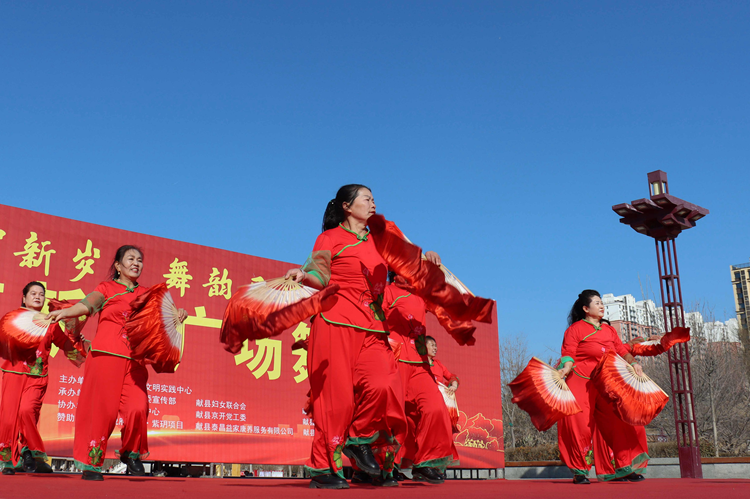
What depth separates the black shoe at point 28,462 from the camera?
17.1 feet

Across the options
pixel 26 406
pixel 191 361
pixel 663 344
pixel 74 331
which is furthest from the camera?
pixel 191 361

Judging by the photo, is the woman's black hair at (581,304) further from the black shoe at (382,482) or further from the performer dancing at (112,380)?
the performer dancing at (112,380)

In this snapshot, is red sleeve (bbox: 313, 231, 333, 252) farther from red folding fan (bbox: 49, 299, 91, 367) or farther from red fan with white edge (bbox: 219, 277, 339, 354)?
red folding fan (bbox: 49, 299, 91, 367)

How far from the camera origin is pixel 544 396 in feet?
16.9

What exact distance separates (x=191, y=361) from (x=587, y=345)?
17.0 feet

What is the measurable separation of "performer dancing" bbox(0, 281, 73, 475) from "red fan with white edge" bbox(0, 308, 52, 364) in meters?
0.14

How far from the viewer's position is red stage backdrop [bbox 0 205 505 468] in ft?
24.7

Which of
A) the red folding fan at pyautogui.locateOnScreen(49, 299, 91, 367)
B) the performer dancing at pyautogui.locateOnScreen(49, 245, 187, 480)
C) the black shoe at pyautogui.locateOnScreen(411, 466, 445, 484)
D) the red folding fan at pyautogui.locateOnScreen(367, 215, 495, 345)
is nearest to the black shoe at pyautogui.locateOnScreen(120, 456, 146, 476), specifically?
the performer dancing at pyautogui.locateOnScreen(49, 245, 187, 480)

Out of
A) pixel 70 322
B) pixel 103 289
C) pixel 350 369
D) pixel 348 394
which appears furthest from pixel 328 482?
pixel 70 322

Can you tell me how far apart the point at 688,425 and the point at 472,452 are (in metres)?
4.65

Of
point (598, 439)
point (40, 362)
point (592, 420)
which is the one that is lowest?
point (598, 439)

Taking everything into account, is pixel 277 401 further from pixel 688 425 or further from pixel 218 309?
pixel 688 425

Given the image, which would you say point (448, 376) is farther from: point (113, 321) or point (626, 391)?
point (113, 321)

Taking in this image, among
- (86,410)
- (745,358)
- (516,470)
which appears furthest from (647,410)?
(745,358)
